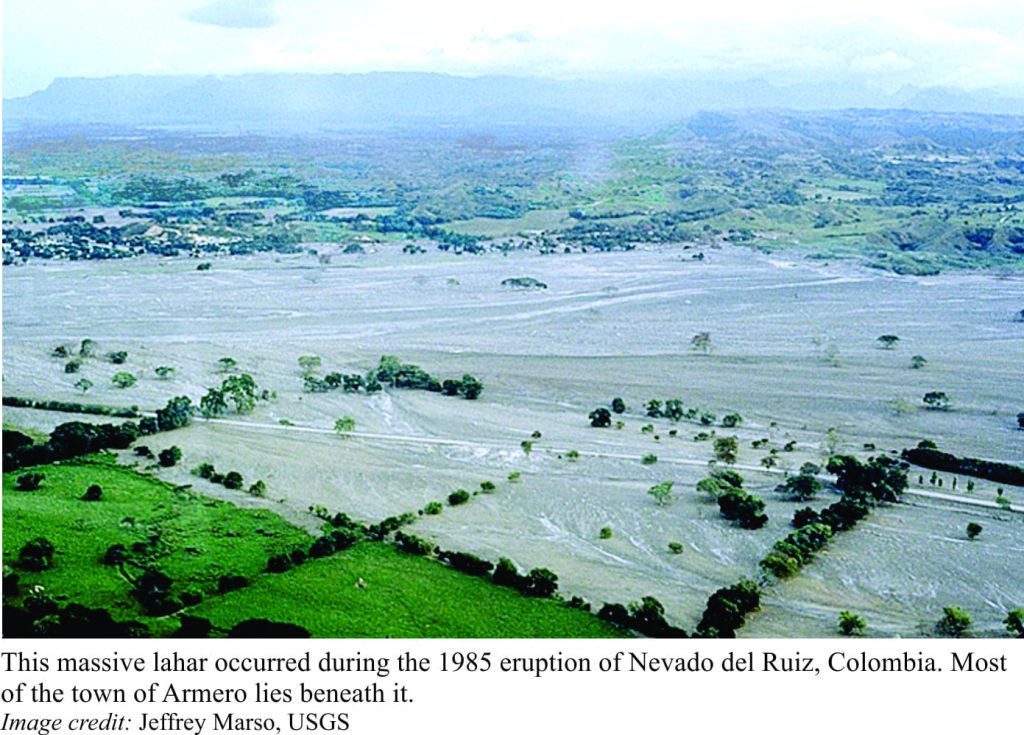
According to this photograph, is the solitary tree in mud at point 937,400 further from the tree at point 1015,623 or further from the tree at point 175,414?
the tree at point 175,414

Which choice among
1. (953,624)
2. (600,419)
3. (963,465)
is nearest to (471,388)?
(600,419)

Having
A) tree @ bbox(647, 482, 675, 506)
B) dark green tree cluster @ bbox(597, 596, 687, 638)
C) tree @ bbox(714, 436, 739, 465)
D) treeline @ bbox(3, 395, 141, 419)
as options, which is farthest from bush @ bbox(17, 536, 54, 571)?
tree @ bbox(714, 436, 739, 465)

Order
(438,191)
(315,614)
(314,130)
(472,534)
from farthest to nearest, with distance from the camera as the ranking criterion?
(438,191), (314,130), (472,534), (315,614)

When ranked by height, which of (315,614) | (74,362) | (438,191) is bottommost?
(315,614)

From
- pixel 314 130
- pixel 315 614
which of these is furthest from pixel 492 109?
pixel 315 614

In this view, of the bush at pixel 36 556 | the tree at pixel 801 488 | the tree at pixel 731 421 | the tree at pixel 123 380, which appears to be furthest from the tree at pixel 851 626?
the tree at pixel 123 380

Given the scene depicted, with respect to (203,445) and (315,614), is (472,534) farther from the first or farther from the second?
(203,445)

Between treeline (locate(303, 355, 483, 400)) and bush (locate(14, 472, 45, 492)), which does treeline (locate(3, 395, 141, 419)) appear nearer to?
bush (locate(14, 472, 45, 492))
